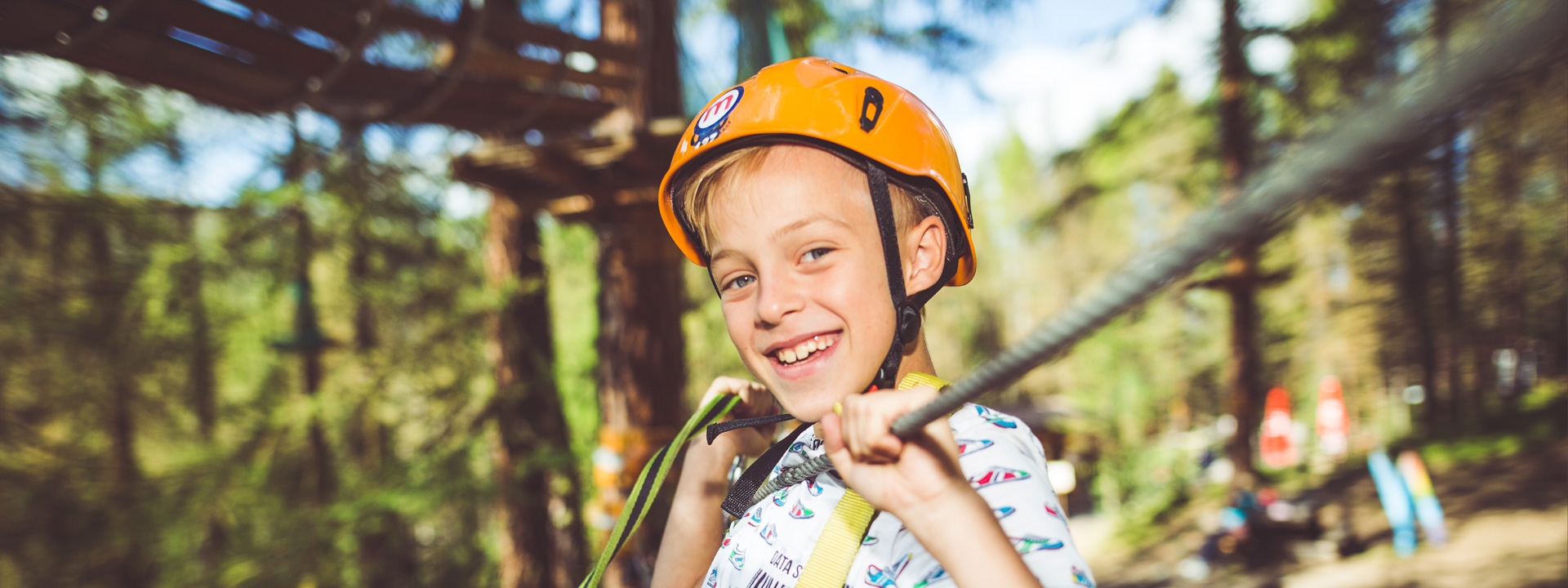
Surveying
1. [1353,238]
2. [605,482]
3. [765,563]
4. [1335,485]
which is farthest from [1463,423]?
[765,563]

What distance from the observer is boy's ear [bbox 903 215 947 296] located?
1.52m

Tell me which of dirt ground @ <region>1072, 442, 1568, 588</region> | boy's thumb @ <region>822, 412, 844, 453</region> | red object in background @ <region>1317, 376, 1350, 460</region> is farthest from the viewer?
red object in background @ <region>1317, 376, 1350, 460</region>

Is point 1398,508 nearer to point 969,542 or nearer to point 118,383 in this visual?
point 969,542

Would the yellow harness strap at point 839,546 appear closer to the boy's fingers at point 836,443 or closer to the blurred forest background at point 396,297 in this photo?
the boy's fingers at point 836,443

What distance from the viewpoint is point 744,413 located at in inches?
74.4

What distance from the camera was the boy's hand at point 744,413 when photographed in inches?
71.6

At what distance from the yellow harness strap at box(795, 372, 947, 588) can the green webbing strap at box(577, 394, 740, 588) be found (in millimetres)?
562

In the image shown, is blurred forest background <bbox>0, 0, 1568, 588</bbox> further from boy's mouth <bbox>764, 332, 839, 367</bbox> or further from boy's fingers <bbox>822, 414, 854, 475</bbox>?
boy's fingers <bbox>822, 414, 854, 475</bbox>

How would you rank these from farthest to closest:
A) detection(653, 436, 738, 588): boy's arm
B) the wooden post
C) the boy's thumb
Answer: the wooden post → detection(653, 436, 738, 588): boy's arm → the boy's thumb

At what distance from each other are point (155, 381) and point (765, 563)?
40.4ft

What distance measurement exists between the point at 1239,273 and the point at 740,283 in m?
9.15

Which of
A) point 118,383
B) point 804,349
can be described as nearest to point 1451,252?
point 804,349

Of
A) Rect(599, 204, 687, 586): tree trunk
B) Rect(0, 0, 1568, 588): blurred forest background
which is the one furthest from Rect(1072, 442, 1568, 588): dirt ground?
Rect(599, 204, 687, 586): tree trunk

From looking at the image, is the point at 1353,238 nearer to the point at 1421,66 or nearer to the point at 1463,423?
the point at 1421,66
